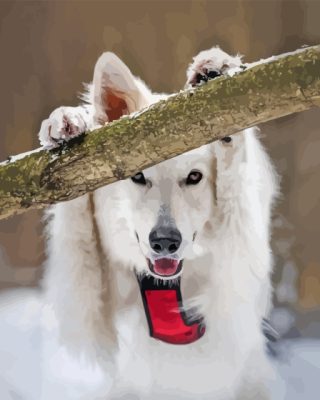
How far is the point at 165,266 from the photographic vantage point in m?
0.80

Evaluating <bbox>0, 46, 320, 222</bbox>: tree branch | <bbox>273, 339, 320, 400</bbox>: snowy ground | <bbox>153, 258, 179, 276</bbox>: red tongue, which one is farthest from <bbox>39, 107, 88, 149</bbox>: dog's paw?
<bbox>273, 339, 320, 400</bbox>: snowy ground

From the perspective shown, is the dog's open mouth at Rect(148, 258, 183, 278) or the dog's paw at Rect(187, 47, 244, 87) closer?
the dog's paw at Rect(187, 47, 244, 87)

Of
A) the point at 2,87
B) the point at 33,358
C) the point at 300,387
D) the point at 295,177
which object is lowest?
the point at 300,387

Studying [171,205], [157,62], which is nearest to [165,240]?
[171,205]

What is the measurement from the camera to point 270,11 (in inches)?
43.3

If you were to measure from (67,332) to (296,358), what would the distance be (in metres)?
0.40

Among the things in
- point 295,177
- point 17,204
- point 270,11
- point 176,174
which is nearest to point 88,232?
point 176,174

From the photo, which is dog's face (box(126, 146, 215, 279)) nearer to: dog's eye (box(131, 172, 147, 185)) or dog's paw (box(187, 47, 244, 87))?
dog's eye (box(131, 172, 147, 185))

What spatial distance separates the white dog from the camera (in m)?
0.81

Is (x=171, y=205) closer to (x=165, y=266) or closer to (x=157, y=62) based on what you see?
(x=165, y=266)

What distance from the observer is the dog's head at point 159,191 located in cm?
76

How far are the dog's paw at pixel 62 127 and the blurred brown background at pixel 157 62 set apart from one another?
45cm

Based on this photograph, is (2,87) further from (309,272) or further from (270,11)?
(309,272)

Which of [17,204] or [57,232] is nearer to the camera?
[17,204]
